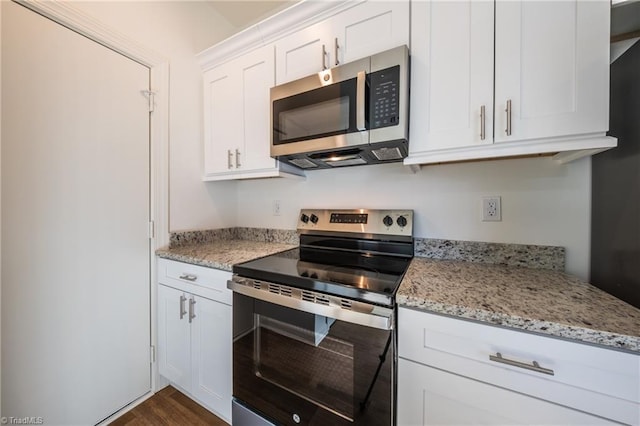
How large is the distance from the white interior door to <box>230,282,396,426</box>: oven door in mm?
833

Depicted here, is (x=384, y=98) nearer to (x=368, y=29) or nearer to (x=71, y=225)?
(x=368, y=29)

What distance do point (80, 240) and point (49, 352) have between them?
0.55 metres

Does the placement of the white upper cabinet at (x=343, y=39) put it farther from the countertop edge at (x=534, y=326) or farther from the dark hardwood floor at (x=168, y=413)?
the dark hardwood floor at (x=168, y=413)

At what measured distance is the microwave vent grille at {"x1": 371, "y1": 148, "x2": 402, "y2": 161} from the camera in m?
1.19

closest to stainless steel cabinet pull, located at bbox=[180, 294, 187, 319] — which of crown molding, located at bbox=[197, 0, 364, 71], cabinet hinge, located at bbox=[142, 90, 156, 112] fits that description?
cabinet hinge, located at bbox=[142, 90, 156, 112]

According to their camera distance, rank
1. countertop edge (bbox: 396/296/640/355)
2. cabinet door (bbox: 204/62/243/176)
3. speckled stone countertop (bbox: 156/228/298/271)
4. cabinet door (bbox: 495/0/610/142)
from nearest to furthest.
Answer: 1. countertop edge (bbox: 396/296/640/355)
2. cabinet door (bbox: 495/0/610/142)
3. speckled stone countertop (bbox: 156/228/298/271)
4. cabinet door (bbox: 204/62/243/176)

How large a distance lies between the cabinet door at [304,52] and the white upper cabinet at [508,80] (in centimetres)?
44

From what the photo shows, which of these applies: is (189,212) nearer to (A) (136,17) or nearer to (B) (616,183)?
(A) (136,17)

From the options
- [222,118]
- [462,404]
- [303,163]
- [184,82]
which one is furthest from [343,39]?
[462,404]

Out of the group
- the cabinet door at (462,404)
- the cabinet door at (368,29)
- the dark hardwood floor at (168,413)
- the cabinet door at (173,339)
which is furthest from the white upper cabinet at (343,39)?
the dark hardwood floor at (168,413)

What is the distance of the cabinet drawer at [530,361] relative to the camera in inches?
23.1

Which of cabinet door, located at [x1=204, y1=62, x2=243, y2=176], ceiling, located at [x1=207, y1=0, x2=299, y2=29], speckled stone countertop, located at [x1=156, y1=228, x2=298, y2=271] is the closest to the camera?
speckled stone countertop, located at [x1=156, y1=228, x2=298, y2=271]

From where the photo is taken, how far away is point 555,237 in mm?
1107

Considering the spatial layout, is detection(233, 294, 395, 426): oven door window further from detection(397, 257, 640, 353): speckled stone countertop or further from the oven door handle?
detection(397, 257, 640, 353): speckled stone countertop
